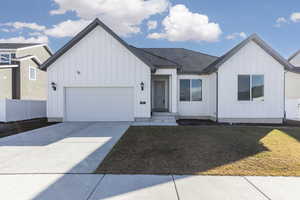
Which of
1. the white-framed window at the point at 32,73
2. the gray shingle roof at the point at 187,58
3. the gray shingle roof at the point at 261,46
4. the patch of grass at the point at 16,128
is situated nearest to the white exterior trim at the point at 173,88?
the gray shingle roof at the point at 187,58

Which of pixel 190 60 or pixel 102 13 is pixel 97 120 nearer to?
pixel 102 13

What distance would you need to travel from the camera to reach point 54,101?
13.0 m

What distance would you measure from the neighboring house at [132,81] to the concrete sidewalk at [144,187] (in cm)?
860

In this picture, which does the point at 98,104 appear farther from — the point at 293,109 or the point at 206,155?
the point at 293,109

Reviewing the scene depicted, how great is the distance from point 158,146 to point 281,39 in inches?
724

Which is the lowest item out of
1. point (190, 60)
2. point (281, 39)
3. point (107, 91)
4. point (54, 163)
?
point (54, 163)

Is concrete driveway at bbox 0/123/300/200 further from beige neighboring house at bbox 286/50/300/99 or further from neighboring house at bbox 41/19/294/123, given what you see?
beige neighboring house at bbox 286/50/300/99

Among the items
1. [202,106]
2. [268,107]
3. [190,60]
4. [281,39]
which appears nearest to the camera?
[268,107]

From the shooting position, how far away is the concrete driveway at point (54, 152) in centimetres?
479

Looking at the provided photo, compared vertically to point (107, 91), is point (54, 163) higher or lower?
lower

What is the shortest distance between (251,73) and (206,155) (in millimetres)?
8773

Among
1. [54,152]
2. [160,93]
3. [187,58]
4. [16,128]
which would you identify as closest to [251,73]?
[187,58]

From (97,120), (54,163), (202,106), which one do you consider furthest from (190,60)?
(54,163)

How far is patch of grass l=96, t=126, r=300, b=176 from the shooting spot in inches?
185
